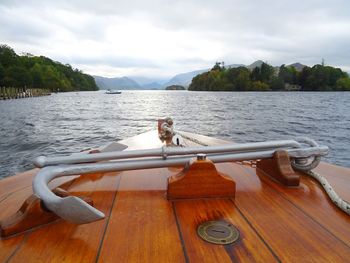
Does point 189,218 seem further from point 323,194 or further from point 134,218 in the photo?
point 323,194

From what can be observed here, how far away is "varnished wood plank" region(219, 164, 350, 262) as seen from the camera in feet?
3.45

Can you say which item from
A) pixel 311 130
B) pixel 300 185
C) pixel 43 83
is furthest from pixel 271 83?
pixel 300 185

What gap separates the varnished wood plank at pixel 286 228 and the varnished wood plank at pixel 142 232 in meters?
0.39

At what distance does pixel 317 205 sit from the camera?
1.47 m

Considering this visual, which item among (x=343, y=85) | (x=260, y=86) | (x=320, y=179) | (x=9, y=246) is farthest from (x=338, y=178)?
(x=343, y=85)

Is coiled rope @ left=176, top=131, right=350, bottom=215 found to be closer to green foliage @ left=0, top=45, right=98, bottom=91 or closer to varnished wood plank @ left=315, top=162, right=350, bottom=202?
varnished wood plank @ left=315, top=162, right=350, bottom=202

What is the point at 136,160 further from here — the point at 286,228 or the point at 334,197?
the point at 334,197

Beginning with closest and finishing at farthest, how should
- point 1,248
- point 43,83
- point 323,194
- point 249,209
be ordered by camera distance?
point 1,248, point 249,209, point 323,194, point 43,83

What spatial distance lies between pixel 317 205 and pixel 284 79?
3005 inches

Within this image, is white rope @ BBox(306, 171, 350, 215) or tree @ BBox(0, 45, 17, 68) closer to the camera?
white rope @ BBox(306, 171, 350, 215)

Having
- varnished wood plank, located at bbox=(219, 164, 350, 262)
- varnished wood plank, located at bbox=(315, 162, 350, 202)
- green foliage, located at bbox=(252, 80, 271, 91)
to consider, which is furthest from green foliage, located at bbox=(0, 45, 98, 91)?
varnished wood plank, located at bbox=(219, 164, 350, 262)

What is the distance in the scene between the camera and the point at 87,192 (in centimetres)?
161

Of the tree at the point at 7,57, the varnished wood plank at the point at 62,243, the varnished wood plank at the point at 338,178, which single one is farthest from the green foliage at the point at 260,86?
the varnished wood plank at the point at 62,243

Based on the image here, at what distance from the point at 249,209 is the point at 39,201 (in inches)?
39.5
